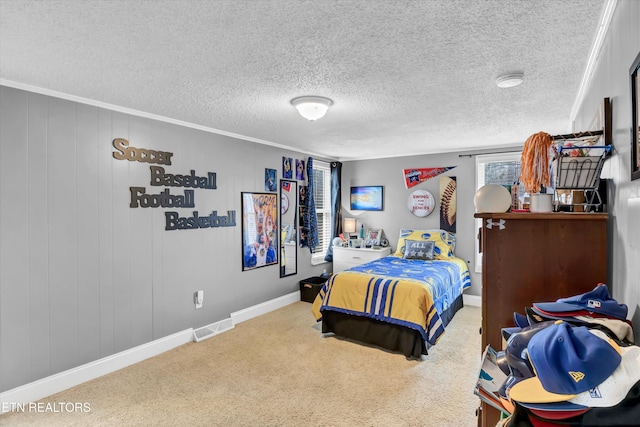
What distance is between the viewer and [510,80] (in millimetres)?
2301

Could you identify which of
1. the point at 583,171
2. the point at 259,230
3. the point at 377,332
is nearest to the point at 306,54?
the point at 583,171

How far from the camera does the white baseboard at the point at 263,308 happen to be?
13.9 feet

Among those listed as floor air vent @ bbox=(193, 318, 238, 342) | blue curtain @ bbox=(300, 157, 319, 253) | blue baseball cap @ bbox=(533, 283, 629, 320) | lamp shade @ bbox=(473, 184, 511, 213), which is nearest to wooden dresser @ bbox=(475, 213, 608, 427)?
lamp shade @ bbox=(473, 184, 511, 213)

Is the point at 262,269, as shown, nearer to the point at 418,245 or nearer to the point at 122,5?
the point at 418,245

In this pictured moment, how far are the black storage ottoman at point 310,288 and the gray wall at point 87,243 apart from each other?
1459mm

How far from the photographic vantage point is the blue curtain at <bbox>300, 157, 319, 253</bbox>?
5.38 m

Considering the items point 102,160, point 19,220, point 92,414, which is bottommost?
point 92,414

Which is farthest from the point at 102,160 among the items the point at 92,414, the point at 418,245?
the point at 418,245

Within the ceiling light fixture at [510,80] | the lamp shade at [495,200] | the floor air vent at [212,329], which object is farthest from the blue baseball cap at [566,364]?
the floor air vent at [212,329]

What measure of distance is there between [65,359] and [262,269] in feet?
7.61

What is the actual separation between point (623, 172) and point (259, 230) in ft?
12.6

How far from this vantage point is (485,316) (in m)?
1.71

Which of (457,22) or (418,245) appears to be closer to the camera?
(457,22)

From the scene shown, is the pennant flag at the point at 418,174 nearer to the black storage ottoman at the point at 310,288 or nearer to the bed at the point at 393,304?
the bed at the point at 393,304
